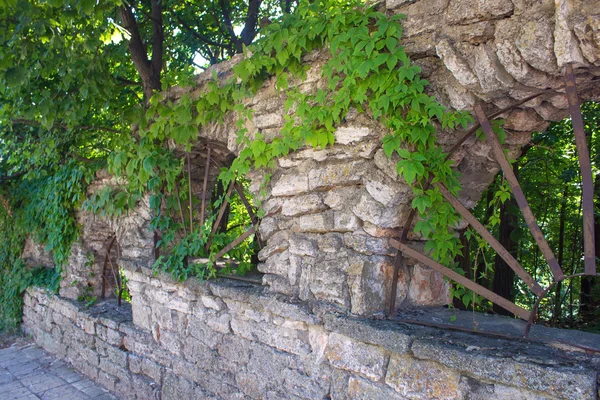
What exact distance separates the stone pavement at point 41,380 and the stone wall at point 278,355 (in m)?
0.15

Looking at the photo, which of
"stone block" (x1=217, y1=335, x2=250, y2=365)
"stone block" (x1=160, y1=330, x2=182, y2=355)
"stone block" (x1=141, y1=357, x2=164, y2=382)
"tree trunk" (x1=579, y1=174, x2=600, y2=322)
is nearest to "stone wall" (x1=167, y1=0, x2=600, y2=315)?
"stone block" (x1=217, y1=335, x2=250, y2=365)

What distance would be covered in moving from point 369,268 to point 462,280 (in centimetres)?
49

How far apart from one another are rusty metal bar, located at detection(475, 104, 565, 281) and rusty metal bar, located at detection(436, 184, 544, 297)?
0.44ft

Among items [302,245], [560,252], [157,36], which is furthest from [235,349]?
[560,252]

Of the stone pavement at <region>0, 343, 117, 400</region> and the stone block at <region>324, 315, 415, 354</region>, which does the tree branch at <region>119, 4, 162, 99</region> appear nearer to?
the stone pavement at <region>0, 343, 117, 400</region>

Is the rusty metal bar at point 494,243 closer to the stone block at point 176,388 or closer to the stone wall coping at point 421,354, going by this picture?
the stone wall coping at point 421,354

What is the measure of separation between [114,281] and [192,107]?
120 inches

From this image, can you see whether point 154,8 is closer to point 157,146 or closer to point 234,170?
point 157,146

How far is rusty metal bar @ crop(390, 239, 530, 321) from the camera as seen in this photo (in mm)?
2336

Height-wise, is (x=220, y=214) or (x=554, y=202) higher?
(x=554, y=202)

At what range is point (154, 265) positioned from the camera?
4.15 m

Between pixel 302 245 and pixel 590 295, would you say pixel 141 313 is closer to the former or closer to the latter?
pixel 302 245

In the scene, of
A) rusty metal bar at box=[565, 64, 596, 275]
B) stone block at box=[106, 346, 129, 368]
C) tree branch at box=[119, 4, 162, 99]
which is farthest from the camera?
tree branch at box=[119, 4, 162, 99]

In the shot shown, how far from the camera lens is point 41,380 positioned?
16.7 ft
